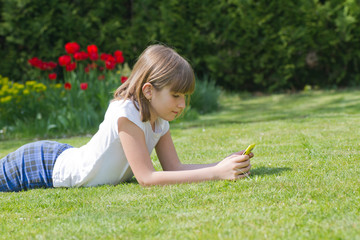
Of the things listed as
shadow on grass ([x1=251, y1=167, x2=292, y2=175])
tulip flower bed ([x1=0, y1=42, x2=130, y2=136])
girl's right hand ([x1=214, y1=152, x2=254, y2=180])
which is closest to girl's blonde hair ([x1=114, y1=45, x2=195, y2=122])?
girl's right hand ([x1=214, y1=152, x2=254, y2=180])

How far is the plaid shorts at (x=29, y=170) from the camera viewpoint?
124 inches

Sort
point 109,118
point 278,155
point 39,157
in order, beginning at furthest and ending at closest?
point 278,155 → point 39,157 → point 109,118

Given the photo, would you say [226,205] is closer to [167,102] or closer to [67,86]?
[167,102]

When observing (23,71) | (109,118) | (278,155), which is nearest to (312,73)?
(23,71)

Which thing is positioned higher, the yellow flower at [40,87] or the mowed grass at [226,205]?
the yellow flower at [40,87]

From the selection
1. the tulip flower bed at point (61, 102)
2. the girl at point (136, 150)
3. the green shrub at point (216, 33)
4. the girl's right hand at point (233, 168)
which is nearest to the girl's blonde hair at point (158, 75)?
the girl at point (136, 150)

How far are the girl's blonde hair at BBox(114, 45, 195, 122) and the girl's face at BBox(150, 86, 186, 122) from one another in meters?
0.03

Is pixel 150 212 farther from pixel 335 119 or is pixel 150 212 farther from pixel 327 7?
pixel 327 7

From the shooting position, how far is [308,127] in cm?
509

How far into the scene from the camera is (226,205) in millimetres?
2303

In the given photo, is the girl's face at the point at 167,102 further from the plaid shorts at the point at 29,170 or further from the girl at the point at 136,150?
the plaid shorts at the point at 29,170

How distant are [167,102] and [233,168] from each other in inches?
21.8

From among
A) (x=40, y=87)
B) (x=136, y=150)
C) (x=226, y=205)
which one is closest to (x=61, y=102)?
(x=40, y=87)

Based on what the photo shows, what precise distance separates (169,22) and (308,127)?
5344 mm
